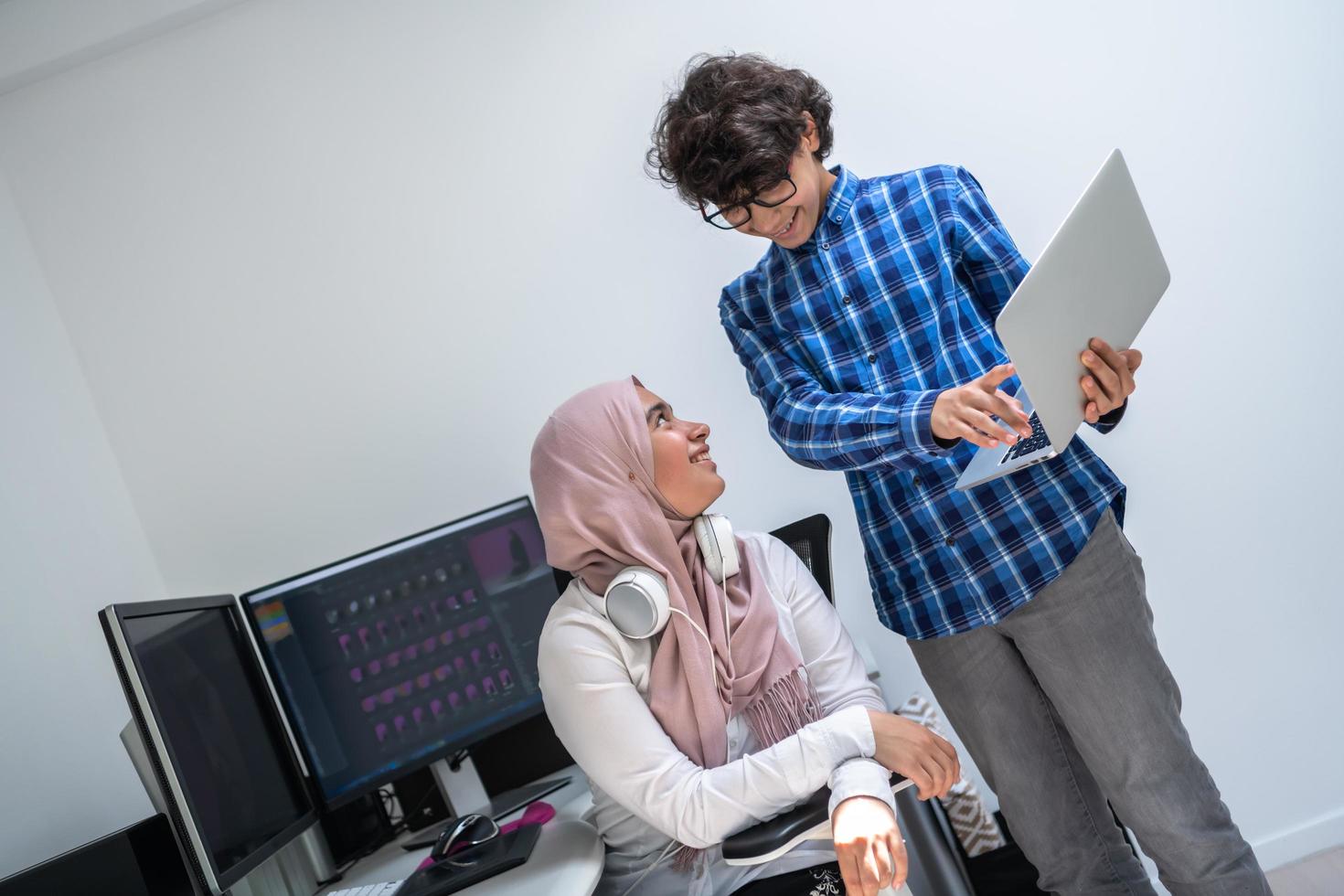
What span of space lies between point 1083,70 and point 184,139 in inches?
79.6

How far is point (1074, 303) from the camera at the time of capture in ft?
4.38

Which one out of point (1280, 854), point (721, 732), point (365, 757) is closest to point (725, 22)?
point (721, 732)

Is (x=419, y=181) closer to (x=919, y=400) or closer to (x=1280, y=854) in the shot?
(x=919, y=400)

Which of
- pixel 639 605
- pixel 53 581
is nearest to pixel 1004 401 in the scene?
pixel 639 605

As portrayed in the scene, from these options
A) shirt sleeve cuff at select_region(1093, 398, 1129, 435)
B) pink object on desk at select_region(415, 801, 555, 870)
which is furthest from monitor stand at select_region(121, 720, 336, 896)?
shirt sleeve cuff at select_region(1093, 398, 1129, 435)

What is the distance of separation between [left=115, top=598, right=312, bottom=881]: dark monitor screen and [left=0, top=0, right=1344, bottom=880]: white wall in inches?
21.8

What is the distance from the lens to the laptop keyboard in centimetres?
147

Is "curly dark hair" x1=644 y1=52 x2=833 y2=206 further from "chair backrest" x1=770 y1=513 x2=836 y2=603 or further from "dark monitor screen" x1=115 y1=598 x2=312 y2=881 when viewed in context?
"dark monitor screen" x1=115 y1=598 x2=312 y2=881

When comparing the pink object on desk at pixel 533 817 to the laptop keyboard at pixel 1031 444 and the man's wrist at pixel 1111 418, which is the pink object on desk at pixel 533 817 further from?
the man's wrist at pixel 1111 418

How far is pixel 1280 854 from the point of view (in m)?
2.42

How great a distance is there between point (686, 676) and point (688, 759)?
124 mm

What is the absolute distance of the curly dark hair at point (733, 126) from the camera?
1558 millimetres

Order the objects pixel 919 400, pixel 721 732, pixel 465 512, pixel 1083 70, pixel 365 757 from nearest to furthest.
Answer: pixel 919 400
pixel 721 732
pixel 365 757
pixel 1083 70
pixel 465 512

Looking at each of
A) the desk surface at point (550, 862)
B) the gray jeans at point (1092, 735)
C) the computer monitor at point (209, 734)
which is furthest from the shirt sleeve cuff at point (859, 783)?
the computer monitor at point (209, 734)
